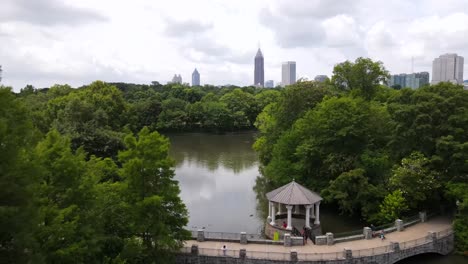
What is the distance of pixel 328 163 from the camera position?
30500 millimetres

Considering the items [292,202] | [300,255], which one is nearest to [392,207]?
[292,202]

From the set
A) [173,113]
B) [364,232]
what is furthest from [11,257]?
[173,113]

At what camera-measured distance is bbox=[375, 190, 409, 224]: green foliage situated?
25.3 metres

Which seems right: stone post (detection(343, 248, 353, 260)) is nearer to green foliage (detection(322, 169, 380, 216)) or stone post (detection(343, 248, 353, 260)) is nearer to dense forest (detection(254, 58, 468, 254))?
dense forest (detection(254, 58, 468, 254))

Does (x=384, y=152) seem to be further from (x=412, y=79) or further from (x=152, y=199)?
(x=412, y=79)

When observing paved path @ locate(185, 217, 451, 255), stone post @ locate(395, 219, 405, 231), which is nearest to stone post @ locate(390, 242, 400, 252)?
paved path @ locate(185, 217, 451, 255)

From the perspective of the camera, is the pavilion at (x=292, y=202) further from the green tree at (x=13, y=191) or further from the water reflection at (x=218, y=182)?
the green tree at (x=13, y=191)

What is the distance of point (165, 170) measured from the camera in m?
18.5

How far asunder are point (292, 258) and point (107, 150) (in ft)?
64.1

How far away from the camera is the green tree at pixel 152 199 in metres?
17.8

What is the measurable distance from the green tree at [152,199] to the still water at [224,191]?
34.0 ft

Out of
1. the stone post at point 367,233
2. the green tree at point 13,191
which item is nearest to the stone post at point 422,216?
the stone post at point 367,233

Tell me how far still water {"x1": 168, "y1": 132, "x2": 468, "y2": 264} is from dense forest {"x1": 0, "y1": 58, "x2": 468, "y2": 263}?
178 centimetres

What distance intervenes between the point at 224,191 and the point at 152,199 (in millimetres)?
22028
